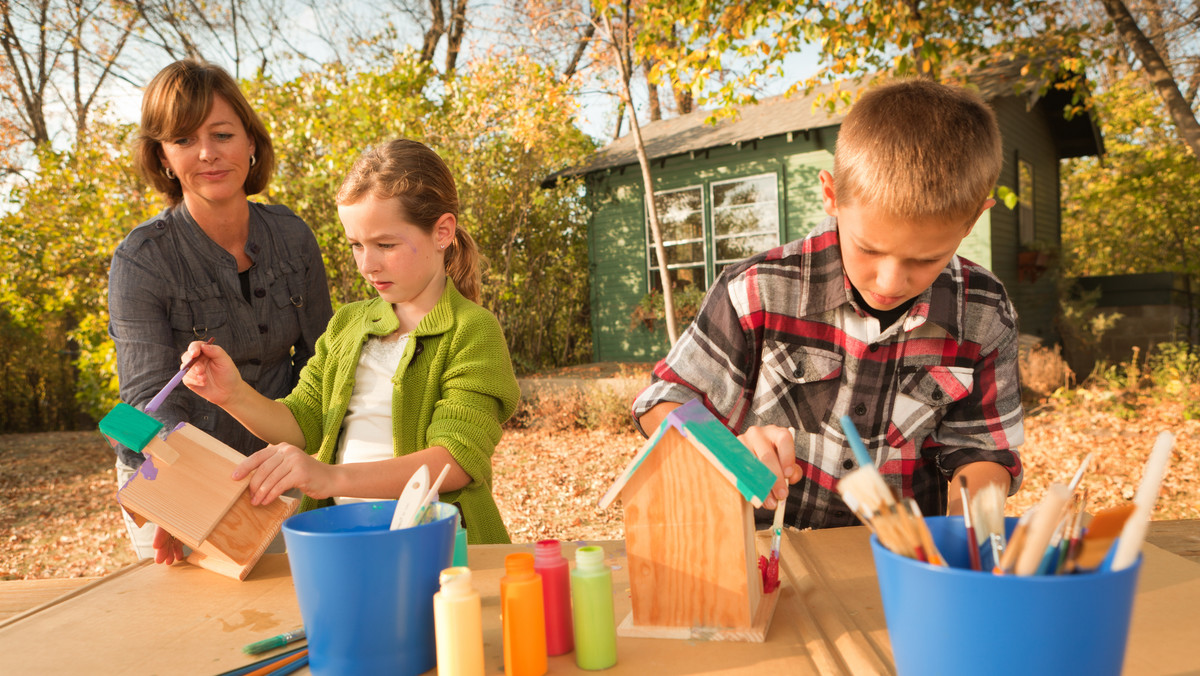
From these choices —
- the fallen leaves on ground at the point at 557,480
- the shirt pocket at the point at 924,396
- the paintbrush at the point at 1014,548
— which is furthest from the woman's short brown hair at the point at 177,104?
the fallen leaves on ground at the point at 557,480

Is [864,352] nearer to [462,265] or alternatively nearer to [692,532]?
[692,532]

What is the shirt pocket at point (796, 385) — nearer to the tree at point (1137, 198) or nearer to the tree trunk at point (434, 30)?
the tree at point (1137, 198)

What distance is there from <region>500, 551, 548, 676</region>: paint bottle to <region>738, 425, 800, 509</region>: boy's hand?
0.41m

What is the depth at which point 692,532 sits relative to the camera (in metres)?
1.07

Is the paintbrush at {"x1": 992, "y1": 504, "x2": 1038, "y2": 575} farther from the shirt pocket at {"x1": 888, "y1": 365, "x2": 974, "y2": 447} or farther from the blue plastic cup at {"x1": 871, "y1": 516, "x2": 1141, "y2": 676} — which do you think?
the shirt pocket at {"x1": 888, "y1": 365, "x2": 974, "y2": 447}

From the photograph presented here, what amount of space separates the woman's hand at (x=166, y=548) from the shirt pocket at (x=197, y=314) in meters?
0.95

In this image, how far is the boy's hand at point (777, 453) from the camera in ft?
3.90

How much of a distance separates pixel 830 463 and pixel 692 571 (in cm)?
81

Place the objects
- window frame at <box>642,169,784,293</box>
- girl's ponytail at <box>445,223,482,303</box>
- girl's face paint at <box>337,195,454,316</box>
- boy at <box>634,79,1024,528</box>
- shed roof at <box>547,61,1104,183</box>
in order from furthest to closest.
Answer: window frame at <box>642,169,784,293</box> < shed roof at <box>547,61,1104,183</box> < girl's ponytail at <box>445,223,482,303</box> < girl's face paint at <box>337,195,454,316</box> < boy at <box>634,79,1024,528</box>

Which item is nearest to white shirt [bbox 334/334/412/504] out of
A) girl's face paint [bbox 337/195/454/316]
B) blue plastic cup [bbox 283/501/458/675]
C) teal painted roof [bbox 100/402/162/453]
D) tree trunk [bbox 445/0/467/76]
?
girl's face paint [bbox 337/195/454/316]

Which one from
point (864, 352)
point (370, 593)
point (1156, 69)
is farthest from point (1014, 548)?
point (1156, 69)

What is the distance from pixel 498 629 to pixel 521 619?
21 cm

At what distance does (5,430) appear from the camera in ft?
32.9

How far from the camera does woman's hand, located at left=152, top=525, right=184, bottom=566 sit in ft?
4.80
